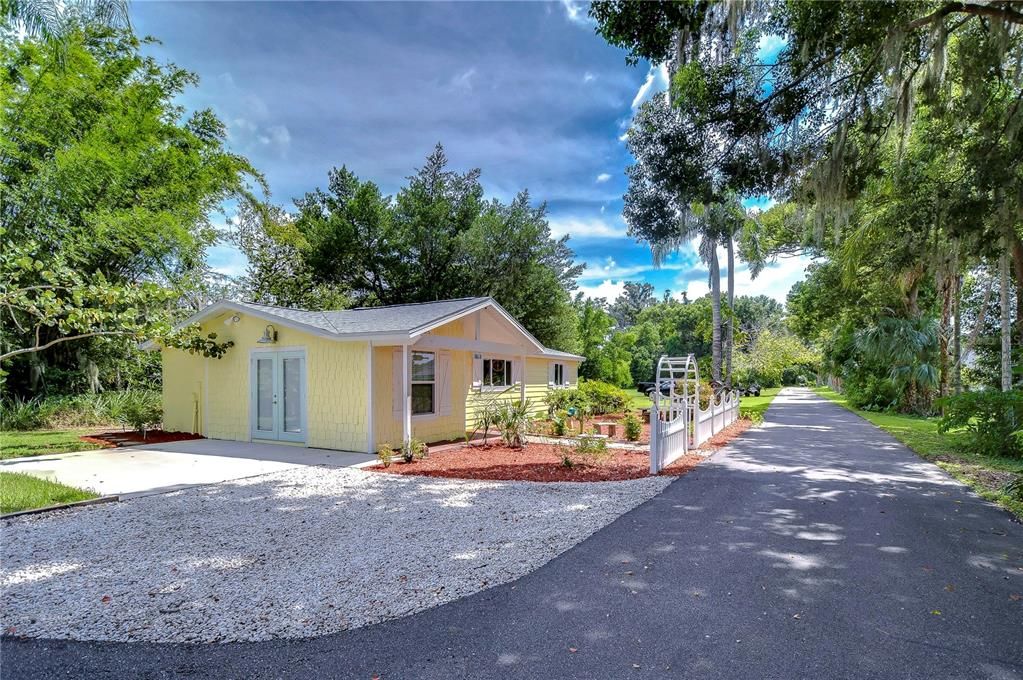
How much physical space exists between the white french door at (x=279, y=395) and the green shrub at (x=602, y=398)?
34.1 feet

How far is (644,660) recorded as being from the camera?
9.30 feet

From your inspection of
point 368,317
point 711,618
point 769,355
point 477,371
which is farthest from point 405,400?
point 769,355

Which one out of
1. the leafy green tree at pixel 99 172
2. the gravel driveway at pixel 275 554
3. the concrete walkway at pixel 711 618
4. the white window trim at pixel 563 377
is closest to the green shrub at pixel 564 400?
the white window trim at pixel 563 377

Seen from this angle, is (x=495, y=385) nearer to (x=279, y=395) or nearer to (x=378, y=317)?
(x=378, y=317)

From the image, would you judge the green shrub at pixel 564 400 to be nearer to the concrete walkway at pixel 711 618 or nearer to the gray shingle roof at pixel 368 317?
the gray shingle roof at pixel 368 317

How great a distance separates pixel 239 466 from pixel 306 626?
21.3 feet

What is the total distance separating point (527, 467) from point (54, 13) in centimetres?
1011

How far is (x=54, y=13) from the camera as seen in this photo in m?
7.78

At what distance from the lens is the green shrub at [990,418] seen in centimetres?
941

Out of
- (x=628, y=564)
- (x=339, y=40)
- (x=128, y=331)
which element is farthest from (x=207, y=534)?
(x=339, y=40)

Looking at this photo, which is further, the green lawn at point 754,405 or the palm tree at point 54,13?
the green lawn at point 754,405

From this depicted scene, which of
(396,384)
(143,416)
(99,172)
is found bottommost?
(143,416)

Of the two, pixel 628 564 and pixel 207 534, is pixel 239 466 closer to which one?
pixel 207 534

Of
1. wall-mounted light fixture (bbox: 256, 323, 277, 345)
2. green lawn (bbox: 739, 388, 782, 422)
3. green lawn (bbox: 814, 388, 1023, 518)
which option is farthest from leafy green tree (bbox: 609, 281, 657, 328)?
wall-mounted light fixture (bbox: 256, 323, 277, 345)
